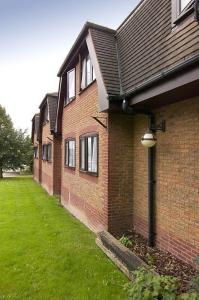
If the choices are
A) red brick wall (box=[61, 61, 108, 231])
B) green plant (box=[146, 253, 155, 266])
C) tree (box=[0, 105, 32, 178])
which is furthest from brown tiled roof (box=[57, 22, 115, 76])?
tree (box=[0, 105, 32, 178])

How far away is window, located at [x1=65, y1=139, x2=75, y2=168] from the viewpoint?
11.5m

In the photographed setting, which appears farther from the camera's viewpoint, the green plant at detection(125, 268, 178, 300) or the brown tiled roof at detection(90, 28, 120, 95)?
the brown tiled roof at detection(90, 28, 120, 95)

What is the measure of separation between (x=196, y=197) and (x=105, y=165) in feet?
9.21

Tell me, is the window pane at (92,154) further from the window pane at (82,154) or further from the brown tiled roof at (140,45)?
the brown tiled roof at (140,45)

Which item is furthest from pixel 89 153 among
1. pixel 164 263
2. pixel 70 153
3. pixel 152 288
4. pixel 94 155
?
pixel 152 288

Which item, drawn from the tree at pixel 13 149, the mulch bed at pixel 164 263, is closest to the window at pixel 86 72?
the mulch bed at pixel 164 263

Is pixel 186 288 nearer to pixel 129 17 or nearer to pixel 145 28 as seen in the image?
pixel 145 28

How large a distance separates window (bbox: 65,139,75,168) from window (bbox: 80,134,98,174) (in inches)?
54.1

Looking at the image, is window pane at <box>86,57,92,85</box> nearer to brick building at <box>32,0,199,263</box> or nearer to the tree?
brick building at <box>32,0,199,263</box>

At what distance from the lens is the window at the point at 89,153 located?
27.9ft

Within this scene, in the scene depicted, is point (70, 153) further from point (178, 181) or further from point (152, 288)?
point (152, 288)

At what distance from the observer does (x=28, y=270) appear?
18.8 feet

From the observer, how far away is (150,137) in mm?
6082

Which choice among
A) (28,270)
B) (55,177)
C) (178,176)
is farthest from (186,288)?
(55,177)
